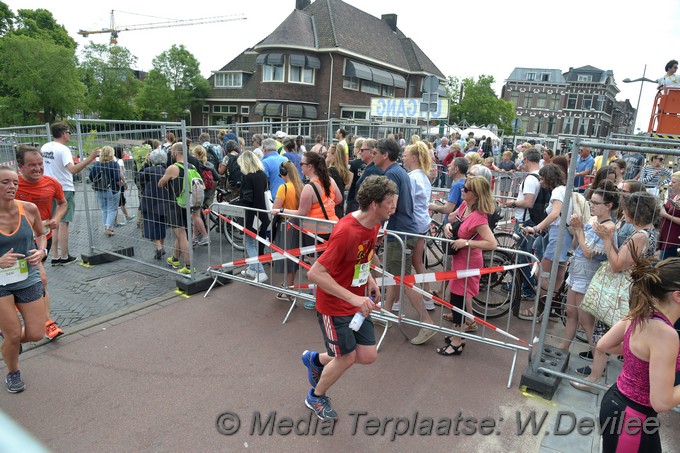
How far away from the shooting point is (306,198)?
5.16 m

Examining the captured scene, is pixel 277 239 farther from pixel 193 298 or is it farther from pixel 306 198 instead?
pixel 193 298

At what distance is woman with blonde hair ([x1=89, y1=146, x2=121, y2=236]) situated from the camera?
708cm

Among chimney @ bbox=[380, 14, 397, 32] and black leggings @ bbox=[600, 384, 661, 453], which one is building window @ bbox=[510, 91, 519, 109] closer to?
chimney @ bbox=[380, 14, 397, 32]

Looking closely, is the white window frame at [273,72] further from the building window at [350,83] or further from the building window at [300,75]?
the building window at [350,83]

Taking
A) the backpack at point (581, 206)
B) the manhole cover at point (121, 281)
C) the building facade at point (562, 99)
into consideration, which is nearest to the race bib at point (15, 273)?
the manhole cover at point (121, 281)

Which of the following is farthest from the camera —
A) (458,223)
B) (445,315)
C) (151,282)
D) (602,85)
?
(602,85)

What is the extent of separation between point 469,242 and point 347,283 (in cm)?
165

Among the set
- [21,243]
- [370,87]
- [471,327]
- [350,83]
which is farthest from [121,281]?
[370,87]

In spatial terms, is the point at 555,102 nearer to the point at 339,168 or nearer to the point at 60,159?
the point at 339,168

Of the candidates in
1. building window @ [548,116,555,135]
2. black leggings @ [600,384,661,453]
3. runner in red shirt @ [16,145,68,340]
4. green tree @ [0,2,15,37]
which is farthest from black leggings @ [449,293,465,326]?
building window @ [548,116,555,135]

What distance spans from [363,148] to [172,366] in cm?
402

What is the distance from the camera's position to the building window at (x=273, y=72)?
3266cm

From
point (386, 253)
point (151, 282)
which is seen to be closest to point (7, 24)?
point (151, 282)

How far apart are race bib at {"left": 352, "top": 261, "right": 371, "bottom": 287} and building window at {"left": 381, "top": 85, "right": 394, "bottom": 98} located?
37.2 meters
